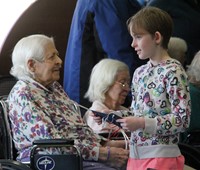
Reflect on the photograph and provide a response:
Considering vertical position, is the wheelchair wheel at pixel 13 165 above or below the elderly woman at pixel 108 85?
below

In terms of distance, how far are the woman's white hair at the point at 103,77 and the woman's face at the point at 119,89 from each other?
0.08ft

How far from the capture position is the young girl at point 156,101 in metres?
2.36

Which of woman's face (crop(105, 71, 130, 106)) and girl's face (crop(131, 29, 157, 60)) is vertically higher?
girl's face (crop(131, 29, 157, 60))

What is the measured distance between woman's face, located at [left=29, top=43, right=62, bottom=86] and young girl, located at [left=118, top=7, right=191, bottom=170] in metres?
0.50

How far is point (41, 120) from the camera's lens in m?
2.64

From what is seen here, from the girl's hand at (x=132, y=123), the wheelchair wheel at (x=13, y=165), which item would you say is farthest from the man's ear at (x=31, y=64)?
the girl's hand at (x=132, y=123)

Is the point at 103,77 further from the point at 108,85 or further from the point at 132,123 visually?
the point at 132,123

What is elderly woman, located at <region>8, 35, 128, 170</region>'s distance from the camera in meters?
2.65

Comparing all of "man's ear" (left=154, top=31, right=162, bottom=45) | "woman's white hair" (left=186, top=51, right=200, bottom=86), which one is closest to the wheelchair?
"man's ear" (left=154, top=31, right=162, bottom=45)

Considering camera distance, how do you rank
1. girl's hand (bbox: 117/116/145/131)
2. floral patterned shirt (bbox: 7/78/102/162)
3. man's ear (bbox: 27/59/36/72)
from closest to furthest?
girl's hand (bbox: 117/116/145/131) < floral patterned shirt (bbox: 7/78/102/162) < man's ear (bbox: 27/59/36/72)

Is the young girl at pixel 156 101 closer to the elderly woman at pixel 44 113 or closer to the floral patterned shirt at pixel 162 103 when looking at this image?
the floral patterned shirt at pixel 162 103

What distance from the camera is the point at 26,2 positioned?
4.38 m

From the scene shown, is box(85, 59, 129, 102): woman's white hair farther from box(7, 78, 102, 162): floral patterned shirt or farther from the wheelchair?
the wheelchair

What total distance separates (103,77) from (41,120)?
0.67 metres
